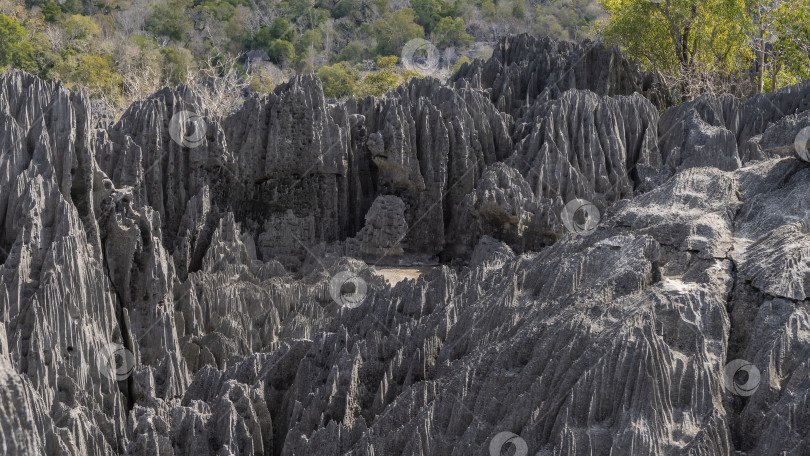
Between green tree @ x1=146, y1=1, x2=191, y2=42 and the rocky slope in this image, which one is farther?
green tree @ x1=146, y1=1, x2=191, y2=42

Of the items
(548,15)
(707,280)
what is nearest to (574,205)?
(707,280)

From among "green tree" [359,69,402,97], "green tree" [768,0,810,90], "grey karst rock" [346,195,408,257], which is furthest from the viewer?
"green tree" [359,69,402,97]

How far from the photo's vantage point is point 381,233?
67.9 ft

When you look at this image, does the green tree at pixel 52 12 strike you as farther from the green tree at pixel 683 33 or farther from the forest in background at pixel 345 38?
the green tree at pixel 683 33

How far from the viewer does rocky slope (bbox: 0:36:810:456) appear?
26.0 ft

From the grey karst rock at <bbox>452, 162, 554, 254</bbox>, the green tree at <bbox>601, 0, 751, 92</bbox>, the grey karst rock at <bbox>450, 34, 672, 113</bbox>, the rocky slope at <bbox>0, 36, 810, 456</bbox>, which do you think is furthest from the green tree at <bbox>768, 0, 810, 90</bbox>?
the grey karst rock at <bbox>452, 162, 554, 254</bbox>

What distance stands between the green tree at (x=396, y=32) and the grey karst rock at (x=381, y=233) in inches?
2110

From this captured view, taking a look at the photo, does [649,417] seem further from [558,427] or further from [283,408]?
[283,408]

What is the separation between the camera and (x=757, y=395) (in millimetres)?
7512

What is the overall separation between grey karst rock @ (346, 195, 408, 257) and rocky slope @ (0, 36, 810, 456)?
84mm

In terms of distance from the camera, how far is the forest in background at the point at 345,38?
1097 inches

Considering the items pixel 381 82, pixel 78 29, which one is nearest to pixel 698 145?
pixel 381 82

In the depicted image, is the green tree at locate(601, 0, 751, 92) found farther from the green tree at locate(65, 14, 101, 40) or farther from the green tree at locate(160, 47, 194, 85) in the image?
the green tree at locate(65, 14, 101, 40)

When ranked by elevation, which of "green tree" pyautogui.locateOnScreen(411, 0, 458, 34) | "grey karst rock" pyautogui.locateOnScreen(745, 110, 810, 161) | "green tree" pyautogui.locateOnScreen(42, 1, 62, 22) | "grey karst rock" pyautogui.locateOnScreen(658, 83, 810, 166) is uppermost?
"green tree" pyautogui.locateOnScreen(411, 0, 458, 34)
